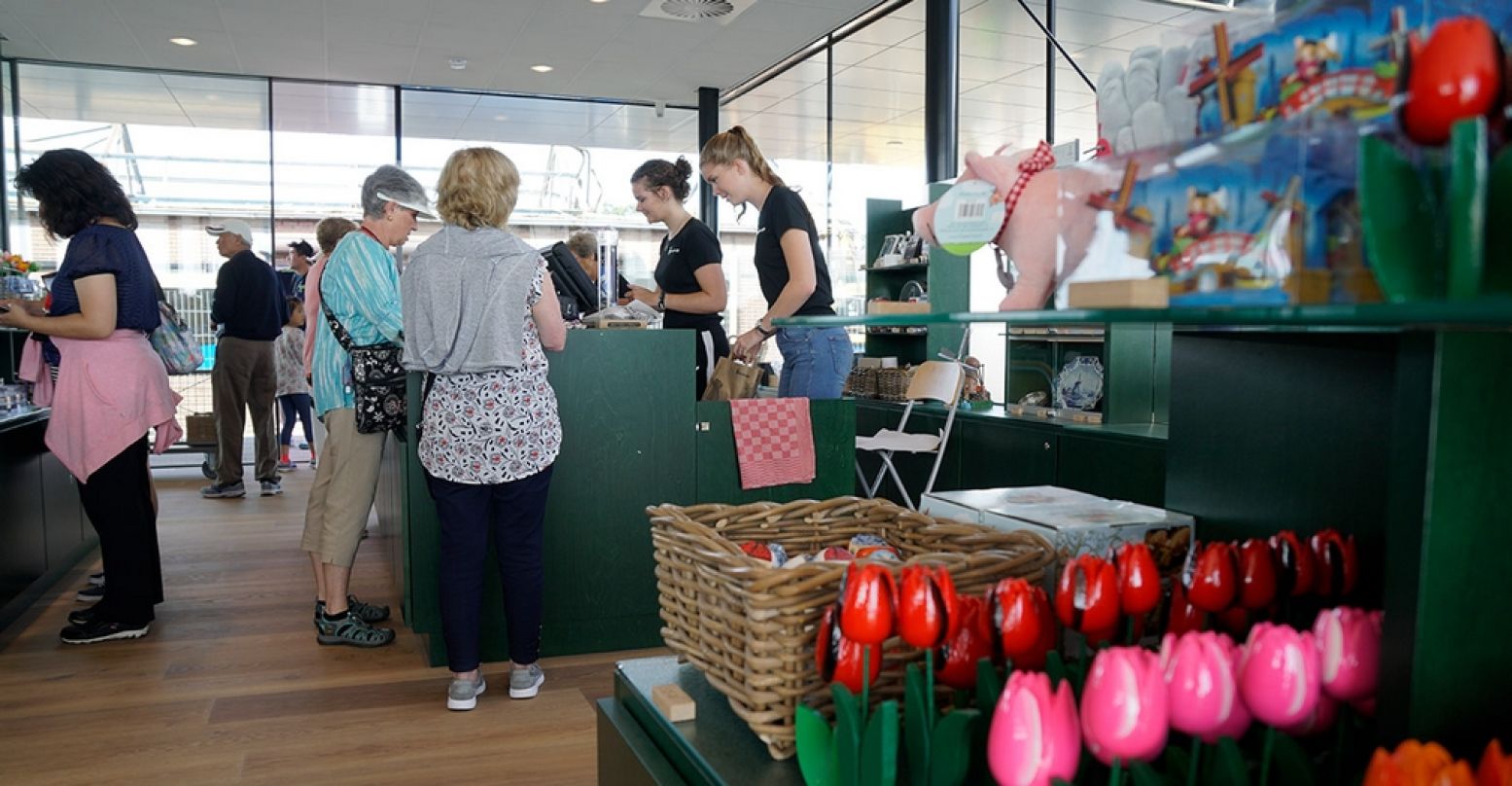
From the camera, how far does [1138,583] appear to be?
0.87m

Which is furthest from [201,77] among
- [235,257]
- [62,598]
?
[62,598]

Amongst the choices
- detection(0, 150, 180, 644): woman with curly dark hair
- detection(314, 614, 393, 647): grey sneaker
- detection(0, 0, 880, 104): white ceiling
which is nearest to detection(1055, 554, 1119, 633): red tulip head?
detection(314, 614, 393, 647): grey sneaker

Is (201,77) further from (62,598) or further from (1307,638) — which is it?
(1307,638)

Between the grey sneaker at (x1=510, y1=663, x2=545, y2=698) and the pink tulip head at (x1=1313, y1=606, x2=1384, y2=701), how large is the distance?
2.55m

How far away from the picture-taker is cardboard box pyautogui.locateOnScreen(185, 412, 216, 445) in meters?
7.13

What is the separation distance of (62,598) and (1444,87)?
4.76 m

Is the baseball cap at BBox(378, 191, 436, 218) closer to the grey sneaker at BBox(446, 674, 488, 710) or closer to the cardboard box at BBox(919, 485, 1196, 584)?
the grey sneaker at BBox(446, 674, 488, 710)

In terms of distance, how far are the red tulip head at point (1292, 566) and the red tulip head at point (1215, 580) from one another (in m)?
0.04

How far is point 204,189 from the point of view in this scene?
26.1 ft

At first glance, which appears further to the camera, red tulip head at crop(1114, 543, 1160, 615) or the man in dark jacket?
the man in dark jacket

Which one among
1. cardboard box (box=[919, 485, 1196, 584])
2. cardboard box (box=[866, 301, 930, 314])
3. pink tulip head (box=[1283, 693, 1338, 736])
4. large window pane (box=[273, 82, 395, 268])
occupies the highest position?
large window pane (box=[273, 82, 395, 268])

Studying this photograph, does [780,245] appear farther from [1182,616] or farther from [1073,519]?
[1182,616]

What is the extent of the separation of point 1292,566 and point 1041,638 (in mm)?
212

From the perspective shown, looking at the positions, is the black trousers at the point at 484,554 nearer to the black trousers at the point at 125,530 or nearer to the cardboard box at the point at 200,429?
the black trousers at the point at 125,530
